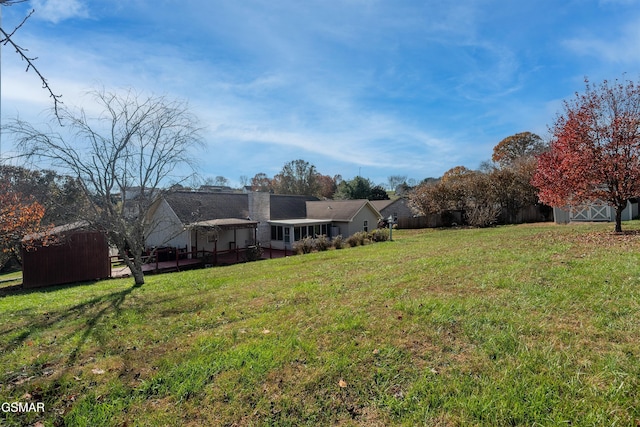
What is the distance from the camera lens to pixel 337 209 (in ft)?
93.0

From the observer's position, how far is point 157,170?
33.1 ft

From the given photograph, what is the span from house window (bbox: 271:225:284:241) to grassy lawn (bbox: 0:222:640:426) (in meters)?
19.0

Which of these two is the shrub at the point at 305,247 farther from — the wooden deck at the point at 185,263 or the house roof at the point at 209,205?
the house roof at the point at 209,205

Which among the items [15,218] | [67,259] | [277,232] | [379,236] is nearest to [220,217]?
[277,232]

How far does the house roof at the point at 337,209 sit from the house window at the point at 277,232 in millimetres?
4258

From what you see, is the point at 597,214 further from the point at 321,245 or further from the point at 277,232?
the point at 277,232

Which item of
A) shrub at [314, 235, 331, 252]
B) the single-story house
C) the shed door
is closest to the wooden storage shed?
the single-story house

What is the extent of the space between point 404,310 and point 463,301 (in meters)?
0.91

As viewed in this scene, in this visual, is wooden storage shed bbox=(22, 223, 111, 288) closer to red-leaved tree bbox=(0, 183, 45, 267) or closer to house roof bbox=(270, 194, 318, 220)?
red-leaved tree bbox=(0, 183, 45, 267)

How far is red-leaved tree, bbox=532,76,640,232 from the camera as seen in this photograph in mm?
10859

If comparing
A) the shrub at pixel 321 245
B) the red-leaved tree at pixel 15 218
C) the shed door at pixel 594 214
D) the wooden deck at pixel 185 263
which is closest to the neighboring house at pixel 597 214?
the shed door at pixel 594 214

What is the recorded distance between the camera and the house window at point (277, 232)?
82.6 feet

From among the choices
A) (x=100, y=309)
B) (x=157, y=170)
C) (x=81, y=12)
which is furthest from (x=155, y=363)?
Result: (x=157, y=170)

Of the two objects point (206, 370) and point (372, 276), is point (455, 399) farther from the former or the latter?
point (372, 276)
